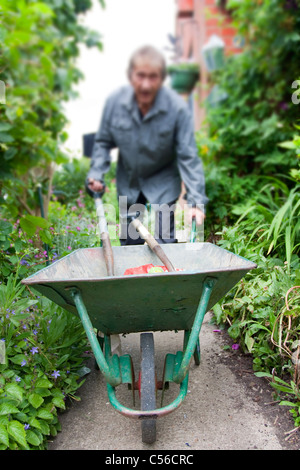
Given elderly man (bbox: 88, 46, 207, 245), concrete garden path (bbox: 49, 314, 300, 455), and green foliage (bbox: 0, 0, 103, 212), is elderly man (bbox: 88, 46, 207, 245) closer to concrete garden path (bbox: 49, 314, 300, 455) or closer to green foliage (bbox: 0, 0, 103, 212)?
green foliage (bbox: 0, 0, 103, 212)

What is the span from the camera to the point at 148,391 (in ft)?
5.22

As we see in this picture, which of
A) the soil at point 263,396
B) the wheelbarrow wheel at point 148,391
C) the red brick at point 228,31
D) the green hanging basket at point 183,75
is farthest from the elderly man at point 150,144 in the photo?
the green hanging basket at point 183,75

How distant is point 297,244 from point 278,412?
3.67 feet

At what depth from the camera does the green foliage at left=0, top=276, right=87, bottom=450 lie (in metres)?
1.62

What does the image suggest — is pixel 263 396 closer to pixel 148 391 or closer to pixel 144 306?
pixel 148 391

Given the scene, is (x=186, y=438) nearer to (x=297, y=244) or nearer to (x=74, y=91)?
(x=297, y=244)

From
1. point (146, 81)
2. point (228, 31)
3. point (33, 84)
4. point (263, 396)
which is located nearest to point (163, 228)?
point (146, 81)

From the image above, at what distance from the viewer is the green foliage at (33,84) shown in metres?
2.81

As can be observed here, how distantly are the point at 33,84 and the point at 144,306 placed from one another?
3.50m

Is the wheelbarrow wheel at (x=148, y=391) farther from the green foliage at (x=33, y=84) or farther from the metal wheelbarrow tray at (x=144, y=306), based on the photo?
the green foliage at (x=33, y=84)

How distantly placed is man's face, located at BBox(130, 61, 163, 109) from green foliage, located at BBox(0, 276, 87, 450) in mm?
1470

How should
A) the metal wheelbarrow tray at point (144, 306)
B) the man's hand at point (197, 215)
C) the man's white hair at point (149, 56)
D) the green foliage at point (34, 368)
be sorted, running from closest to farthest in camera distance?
1. the metal wheelbarrow tray at point (144, 306)
2. the green foliage at point (34, 368)
3. the man's hand at point (197, 215)
4. the man's white hair at point (149, 56)

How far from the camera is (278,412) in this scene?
1.88 meters

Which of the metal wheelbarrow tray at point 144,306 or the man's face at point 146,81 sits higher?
the man's face at point 146,81
